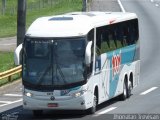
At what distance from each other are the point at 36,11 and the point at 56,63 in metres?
57.5

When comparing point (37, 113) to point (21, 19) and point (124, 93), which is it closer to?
point (124, 93)

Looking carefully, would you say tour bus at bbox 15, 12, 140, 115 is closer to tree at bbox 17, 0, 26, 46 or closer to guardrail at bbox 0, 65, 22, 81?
guardrail at bbox 0, 65, 22, 81

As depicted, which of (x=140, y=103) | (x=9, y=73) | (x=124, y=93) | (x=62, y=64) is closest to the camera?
(x=62, y=64)

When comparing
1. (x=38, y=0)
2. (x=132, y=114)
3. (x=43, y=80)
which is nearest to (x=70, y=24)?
(x=43, y=80)

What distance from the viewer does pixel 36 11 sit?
7956 cm

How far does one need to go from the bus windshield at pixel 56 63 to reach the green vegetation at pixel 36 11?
39505 millimetres

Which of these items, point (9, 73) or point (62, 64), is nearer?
point (62, 64)

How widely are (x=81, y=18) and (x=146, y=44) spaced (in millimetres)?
27987

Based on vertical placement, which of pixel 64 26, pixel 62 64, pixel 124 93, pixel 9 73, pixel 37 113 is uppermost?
pixel 64 26

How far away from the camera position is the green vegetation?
68125mm

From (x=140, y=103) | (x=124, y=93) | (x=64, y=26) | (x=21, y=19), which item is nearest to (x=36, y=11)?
(x=21, y=19)

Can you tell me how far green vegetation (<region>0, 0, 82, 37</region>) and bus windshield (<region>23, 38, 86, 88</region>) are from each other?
1555 inches

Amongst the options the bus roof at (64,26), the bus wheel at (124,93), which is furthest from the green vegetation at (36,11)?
the bus roof at (64,26)

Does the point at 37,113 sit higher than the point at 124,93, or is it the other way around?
the point at 37,113
